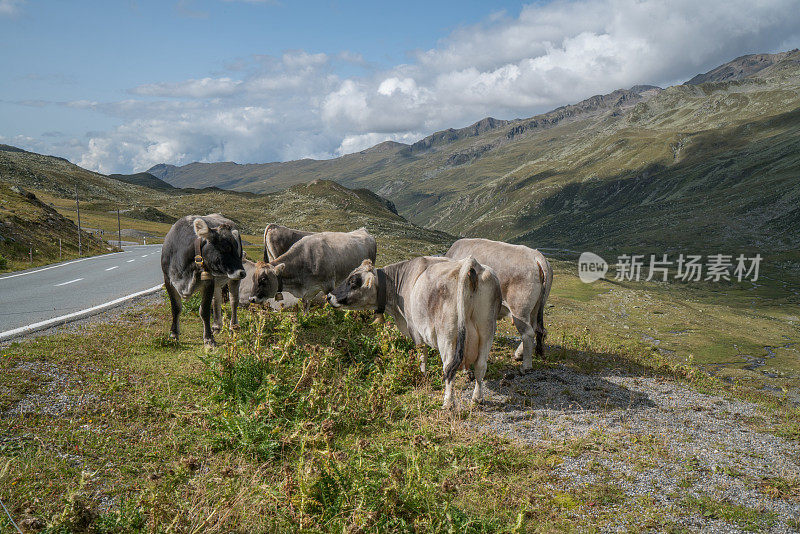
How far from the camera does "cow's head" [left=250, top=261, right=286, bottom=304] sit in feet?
48.6

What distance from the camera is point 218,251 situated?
39.7 ft

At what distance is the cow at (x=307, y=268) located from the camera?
1498cm

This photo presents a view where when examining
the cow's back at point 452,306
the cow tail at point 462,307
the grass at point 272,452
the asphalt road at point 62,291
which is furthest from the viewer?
the asphalt road at point 62,291

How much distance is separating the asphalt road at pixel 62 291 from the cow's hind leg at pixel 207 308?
5.68m

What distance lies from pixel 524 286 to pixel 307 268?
26.0 feet

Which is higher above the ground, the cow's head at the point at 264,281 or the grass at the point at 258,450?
the cow's head at the point at 264,281

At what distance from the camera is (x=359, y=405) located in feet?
32.5

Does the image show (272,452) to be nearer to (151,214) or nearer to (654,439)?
(654,439)

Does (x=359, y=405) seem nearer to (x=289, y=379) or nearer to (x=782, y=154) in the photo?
(x=289, y=379)

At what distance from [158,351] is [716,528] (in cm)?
1357

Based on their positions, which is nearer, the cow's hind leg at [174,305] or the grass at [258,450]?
the grass at [258,450]

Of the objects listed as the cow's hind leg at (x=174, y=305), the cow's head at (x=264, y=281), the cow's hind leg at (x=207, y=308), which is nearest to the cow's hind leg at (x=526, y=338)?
the cow's head at (x=264, y=281)

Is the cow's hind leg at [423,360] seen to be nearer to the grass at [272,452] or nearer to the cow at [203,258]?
the grass at [272,452]

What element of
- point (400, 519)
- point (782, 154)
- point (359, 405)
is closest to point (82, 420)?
point (359, 405)
